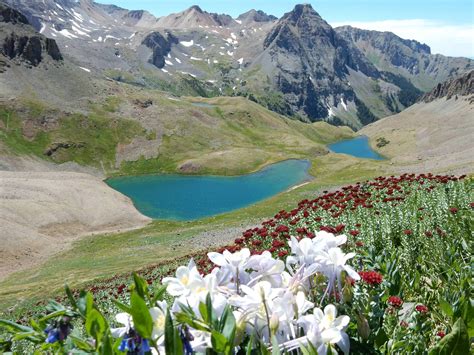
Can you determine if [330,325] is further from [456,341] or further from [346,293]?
[456,341]

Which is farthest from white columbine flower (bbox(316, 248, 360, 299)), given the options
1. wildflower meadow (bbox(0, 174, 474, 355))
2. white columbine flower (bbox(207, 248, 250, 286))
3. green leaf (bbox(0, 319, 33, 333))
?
green leaf (bbox(0, 319, 33, 333))

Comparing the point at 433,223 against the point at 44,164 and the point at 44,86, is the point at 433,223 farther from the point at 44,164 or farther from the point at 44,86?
the point at 44,86

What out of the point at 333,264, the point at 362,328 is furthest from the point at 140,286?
the point at 362,328

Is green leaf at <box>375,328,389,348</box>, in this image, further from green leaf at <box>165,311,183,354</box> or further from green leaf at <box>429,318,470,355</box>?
green leaf at <box>165,311,183,354</box>

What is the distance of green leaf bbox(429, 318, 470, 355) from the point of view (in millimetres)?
2541

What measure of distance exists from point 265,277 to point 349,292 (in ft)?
2.19

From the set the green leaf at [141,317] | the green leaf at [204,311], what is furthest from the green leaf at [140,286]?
the green leaf at [204,311]

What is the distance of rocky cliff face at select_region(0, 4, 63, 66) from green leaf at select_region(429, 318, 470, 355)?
195 metres

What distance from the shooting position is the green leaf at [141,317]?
6.18ft

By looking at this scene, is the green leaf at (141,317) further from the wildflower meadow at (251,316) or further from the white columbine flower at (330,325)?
the white columbine flower at (330,325)

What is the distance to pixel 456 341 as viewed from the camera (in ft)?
8.43

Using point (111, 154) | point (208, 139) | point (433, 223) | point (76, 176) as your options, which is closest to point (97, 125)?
point (111, 154)

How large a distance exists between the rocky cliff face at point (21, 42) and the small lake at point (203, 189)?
86.5 meters

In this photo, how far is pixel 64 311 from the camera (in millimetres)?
2395
